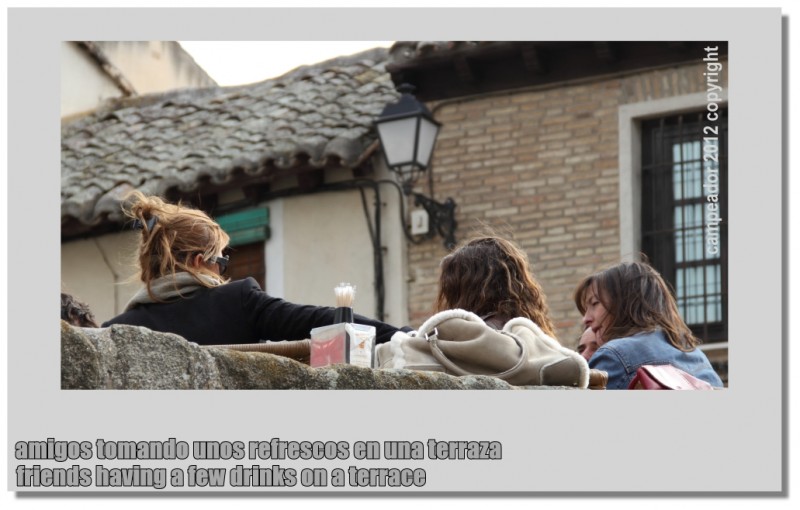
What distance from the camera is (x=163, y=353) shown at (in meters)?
4.05

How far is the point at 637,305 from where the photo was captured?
5297 millimetres

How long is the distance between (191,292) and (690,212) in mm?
6501

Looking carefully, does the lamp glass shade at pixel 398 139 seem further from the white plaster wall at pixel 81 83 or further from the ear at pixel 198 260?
the ear at pixel 198 260

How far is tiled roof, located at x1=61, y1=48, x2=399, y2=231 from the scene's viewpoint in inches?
470

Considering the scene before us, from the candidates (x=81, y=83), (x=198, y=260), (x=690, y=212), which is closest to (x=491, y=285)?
(x=198, y=260)

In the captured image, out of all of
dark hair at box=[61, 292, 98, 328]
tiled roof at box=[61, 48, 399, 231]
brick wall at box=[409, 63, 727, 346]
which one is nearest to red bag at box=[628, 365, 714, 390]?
dark hair at box=[61, 292, 98, 328]

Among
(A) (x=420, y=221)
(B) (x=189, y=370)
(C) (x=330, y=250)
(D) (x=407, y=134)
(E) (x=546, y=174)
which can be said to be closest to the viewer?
(B) (x=189, y=370)

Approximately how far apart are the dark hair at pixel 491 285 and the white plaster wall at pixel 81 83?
32.0 ft

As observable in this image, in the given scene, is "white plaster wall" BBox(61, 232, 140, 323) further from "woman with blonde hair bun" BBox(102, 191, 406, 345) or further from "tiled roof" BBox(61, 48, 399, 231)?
"woman with blonde hair bun" BBox(102, 191, 406, 345)

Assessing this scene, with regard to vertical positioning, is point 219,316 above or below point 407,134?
below

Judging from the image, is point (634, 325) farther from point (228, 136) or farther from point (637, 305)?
point (228, 136)

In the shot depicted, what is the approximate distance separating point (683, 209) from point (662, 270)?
0.44 m

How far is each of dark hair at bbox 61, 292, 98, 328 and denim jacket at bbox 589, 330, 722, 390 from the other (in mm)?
1932

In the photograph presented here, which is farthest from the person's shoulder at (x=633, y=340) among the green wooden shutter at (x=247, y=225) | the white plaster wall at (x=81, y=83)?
the white plaster wall at (x=81, y=83)
